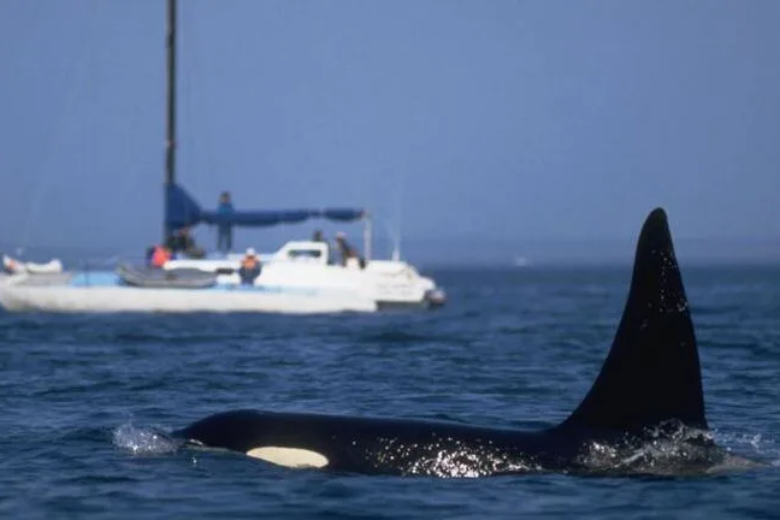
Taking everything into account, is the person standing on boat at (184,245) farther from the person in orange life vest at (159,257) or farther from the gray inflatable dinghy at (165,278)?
the gray inflatable dinghy at (165,278)

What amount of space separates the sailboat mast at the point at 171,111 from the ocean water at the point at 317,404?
17604 millimetres

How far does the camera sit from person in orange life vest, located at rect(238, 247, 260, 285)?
46.6 metres

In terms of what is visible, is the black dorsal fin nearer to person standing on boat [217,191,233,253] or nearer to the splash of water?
the splash of water

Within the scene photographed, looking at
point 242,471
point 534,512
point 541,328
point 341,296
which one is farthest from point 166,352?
point 341,296

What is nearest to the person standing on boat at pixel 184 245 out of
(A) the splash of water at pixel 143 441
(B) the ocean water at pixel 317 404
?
(B) the ocean water at pixel 317 404

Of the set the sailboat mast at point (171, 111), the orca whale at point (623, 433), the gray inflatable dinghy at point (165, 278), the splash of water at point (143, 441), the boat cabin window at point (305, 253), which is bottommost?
the splash of water at point (143, 441)

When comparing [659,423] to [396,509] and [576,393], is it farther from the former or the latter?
[576,393]

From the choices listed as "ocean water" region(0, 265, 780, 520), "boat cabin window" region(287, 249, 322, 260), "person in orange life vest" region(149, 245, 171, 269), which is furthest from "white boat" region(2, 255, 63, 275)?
"ocean water" region(0, 265, 780, 520)

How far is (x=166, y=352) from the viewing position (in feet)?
86.0

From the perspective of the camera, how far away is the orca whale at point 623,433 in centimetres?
1107

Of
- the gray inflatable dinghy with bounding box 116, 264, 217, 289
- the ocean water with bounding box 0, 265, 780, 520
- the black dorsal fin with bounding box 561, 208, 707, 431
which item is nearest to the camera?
the ocean water with bounding box 0, 265, 780, 520

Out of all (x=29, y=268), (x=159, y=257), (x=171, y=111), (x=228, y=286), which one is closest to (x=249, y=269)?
(x=228, y=286)

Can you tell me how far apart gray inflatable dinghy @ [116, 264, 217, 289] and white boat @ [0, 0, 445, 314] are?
26 mm

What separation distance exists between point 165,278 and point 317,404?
28633 mm
